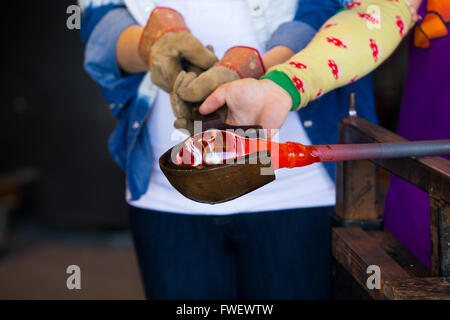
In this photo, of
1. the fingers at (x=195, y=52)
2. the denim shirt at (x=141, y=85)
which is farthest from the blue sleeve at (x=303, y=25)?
the fingers at (x=195, y=52)

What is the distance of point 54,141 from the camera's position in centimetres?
299

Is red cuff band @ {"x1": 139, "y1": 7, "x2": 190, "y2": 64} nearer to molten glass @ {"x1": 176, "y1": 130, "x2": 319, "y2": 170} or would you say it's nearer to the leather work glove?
the leather work glove

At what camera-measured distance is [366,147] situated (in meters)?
0.58

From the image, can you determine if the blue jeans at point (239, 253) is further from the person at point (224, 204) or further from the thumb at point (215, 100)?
the thumb at point (215, 100)

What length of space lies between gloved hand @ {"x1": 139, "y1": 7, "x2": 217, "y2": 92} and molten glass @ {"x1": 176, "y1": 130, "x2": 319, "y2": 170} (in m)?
0.22

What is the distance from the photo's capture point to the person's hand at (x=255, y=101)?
2.17 ft

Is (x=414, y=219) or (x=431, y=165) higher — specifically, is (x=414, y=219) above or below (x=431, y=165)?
below

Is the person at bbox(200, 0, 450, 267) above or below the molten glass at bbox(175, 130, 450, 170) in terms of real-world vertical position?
above

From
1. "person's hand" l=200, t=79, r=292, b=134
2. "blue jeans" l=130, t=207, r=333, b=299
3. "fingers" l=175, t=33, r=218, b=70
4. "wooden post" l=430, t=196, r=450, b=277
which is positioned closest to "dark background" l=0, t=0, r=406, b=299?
"blue jeans" l=130, t=207, r=333, b=299

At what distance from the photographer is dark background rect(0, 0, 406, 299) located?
2.92 meters

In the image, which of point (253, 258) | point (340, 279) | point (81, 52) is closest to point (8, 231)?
point (81, 52)

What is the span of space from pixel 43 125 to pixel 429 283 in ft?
8.99

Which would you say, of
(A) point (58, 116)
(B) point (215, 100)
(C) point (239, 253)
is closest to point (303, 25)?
(B) point (215, 100)
